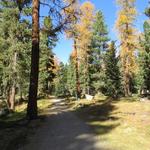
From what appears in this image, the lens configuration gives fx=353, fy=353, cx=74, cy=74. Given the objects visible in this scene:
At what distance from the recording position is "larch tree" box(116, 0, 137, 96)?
1859 inches

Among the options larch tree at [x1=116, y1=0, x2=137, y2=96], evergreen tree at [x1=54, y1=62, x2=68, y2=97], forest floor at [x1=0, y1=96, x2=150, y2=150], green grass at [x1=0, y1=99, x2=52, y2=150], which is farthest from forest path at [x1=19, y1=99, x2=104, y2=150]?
evergreen tree at [x1=54, y1=62, x2=68, y2=97]

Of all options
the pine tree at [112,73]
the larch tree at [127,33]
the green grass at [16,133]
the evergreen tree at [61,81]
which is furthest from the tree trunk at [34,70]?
the evergreen tree at [61,81]

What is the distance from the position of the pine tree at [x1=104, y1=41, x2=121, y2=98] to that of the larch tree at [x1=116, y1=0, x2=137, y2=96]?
1118 centimetres

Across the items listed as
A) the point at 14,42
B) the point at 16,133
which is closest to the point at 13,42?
the point at 14,42

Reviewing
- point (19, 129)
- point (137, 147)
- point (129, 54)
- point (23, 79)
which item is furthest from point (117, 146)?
point (129, 54)

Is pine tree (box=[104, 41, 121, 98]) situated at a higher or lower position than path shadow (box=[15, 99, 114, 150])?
higher

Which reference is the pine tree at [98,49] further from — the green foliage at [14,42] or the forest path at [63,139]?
the forest path at [63,139]

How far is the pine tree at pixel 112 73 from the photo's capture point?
60000mm

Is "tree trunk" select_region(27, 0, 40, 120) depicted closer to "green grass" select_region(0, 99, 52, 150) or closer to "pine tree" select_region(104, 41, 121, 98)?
"green grass" select_region(0, 99, 52, 150)

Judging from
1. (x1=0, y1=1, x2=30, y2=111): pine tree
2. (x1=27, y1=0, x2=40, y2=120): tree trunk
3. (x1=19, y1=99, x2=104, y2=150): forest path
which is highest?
(x1=0, y1=1, x2=30, y2=111): pine tree

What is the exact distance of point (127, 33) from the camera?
48625mm

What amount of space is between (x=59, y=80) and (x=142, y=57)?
165 ft

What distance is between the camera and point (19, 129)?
14781mm

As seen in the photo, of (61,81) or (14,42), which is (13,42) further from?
(61,81)
